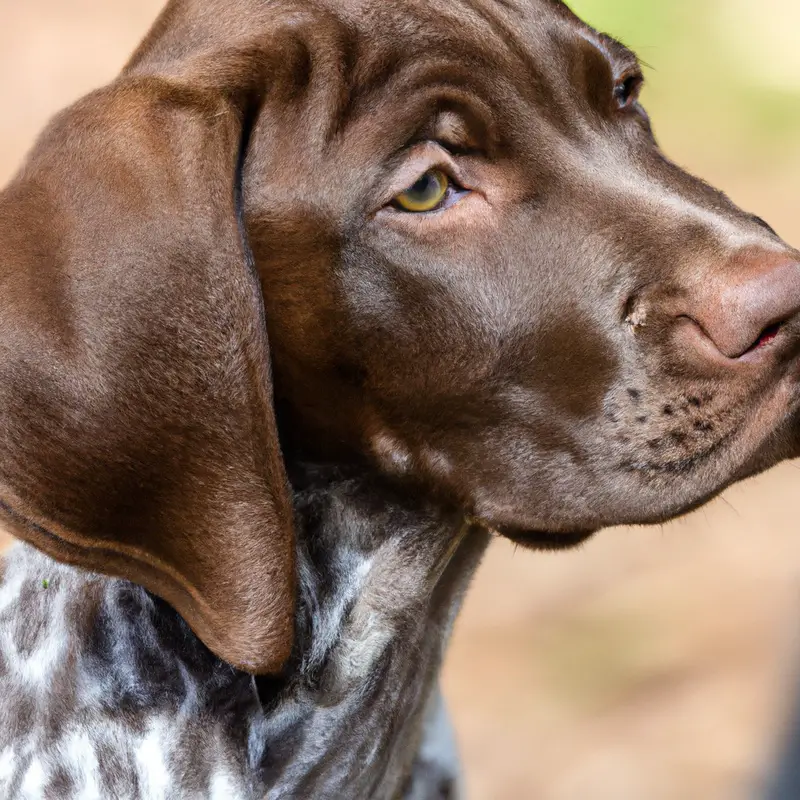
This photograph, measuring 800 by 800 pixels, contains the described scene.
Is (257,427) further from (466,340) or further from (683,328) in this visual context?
(683,328)

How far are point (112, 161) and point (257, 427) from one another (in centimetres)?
61

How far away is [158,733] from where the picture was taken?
317 centimetres

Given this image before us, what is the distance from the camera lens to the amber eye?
2.96 m

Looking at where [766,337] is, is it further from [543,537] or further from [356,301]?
[356,301]

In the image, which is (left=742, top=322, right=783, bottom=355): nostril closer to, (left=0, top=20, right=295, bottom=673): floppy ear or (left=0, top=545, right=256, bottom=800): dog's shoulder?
(left=0, top=20, right=295, bottom=673): floppy ear

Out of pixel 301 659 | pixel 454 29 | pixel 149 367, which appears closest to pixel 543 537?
pixel 301 659

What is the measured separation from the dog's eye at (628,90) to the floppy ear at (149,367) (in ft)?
3.35

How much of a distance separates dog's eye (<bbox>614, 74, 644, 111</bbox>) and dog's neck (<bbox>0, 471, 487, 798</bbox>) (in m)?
1.13

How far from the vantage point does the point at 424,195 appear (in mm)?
2963

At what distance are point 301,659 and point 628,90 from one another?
65.4 inches

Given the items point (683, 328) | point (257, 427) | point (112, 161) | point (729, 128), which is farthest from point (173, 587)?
point (729, 128)

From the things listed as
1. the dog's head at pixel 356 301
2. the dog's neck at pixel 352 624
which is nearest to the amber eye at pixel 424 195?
the dog's head at pixel 356 301

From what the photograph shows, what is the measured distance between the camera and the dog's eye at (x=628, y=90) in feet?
11.3

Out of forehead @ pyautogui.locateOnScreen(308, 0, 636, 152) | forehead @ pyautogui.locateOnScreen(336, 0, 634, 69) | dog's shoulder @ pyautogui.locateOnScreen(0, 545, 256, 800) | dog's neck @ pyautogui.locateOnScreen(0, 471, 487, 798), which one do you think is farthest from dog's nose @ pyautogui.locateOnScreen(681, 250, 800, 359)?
dog's shoulder @ pyautogui.locateOnScreen(0, 545, 256, 800)
